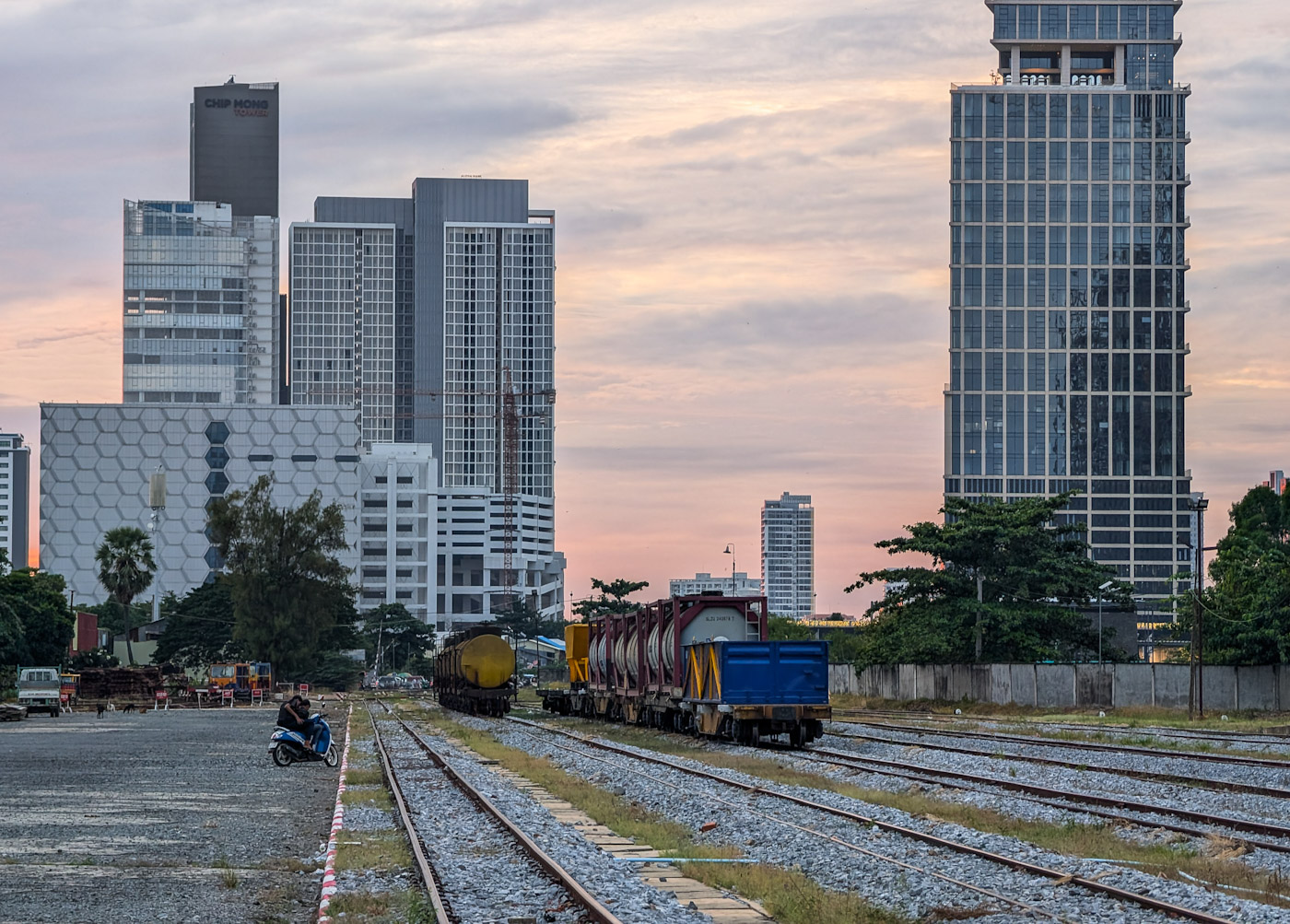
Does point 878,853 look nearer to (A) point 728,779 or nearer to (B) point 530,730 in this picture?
(A) point 728,779

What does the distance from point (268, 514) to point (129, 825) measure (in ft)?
301

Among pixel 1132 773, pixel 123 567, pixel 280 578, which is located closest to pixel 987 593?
pixel 1132 773

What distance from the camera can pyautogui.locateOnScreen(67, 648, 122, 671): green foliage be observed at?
104 metres

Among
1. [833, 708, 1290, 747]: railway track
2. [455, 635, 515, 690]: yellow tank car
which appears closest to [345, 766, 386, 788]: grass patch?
[833, 708, 1290, 747]: railway track

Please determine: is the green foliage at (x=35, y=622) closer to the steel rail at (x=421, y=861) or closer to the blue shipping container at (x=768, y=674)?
the blue shipping container at (x=768, y=674)

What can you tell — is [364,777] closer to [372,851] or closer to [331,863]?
[372,851]

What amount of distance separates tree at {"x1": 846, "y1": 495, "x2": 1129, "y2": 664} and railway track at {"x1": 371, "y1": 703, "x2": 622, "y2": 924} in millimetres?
42480

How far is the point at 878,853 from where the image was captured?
56.0ft

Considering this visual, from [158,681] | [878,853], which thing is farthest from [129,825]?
[158,681]

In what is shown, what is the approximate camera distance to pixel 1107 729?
147 feet

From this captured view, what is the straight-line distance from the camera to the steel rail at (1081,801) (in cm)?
1861

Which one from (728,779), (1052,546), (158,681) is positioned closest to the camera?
(728,779)

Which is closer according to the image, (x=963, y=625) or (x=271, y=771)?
(x=271, y=771)

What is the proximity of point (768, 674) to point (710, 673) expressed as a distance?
179 centimetres
